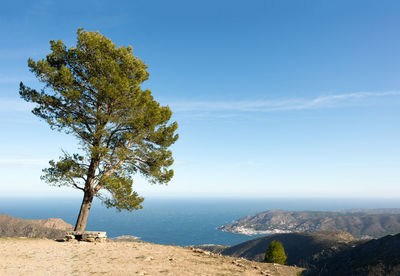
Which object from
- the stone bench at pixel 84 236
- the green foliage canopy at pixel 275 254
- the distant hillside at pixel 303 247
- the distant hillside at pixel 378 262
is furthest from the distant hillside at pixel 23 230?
the stone bench at pixel 84 236

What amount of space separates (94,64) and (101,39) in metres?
2.12

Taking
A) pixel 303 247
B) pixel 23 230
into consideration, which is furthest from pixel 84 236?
pixel 23 230

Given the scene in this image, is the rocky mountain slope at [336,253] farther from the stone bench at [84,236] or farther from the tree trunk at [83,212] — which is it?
the tree trunk at [83,212]

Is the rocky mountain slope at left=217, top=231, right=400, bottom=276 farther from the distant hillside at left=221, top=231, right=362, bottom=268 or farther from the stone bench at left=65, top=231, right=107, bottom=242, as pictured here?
the stone bench at left=65, top=231, right=107, bottom=242

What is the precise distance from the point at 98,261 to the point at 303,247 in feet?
559

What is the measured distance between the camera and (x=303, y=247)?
151m

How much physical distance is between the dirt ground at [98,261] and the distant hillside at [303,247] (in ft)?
436

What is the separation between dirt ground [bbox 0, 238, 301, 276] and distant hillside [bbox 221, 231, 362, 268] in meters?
133

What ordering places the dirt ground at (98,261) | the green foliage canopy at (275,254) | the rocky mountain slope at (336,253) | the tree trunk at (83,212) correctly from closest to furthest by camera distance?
1. the dirt ground at (98,261)
2. the tree trunk at (83,212)
3. the rocky mountain slope at (336,253)
4. the green foliage canopy at (275,254)

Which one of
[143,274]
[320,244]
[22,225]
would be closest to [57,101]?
[143,274]

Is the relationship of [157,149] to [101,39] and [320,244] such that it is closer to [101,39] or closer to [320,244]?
[101,39]

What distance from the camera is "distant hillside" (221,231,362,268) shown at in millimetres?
125688

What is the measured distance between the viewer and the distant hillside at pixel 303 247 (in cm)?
12569

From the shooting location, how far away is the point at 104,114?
1794cm
